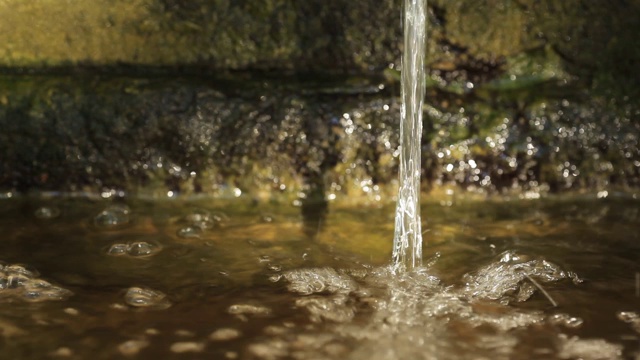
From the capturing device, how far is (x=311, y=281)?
5.88 ft

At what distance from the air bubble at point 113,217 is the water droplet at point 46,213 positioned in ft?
0.44

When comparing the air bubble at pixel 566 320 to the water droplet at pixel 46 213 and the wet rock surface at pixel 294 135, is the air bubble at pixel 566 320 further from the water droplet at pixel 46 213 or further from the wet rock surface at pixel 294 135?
the water droplet at pixel 46 213

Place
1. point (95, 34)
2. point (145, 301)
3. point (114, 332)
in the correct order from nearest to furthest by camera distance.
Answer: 1. point (114, 332)
2. point (145, 301)
3. point (95, 34)

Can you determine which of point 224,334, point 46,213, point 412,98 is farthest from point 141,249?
point 412,98

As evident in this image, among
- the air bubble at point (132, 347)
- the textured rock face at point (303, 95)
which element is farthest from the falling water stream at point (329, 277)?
the textured rock face at point (303, 95)

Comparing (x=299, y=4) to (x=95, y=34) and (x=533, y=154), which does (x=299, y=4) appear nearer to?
(x=95, y=34)

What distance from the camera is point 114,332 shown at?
1.52 m

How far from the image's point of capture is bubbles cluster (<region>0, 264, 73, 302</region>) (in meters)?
1.68

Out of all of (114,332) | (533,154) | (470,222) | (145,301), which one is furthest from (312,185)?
(114,332)

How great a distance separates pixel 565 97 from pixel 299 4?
92 centimetres

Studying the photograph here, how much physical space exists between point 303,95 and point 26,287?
1100mm

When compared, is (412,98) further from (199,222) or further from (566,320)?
(566,320)

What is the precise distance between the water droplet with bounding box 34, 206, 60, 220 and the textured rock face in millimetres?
161

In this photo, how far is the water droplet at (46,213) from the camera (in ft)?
7.44
